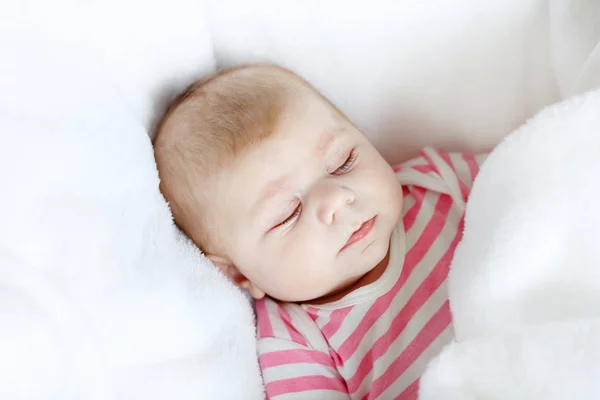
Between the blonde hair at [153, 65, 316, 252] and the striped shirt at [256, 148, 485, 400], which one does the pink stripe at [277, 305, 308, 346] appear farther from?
the blonde hair at [153, 65, 316, 252]

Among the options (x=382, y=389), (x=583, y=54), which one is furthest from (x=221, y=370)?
(x=583, y=54)

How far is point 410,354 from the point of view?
874mm

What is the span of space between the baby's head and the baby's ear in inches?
0.4

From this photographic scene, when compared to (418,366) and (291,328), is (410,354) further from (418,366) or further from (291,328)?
(291,328)

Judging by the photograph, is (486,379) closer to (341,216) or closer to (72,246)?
(341,216)

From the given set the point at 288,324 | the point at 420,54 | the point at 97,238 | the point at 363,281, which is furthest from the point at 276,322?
the point at 420,54

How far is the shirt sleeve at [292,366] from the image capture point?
0.89 meters

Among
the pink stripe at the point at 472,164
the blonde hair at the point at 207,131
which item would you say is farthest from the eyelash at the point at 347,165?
the pink stripe at the point at 472,164

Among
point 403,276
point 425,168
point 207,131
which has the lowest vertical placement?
point 403,276

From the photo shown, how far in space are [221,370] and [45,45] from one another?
0.45 meters

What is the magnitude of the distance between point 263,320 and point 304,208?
0.70 feet

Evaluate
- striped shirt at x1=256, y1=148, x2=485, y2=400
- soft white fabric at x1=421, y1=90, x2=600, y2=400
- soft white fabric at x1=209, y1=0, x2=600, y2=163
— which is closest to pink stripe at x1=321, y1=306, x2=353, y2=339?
striped shirt at x1=256, y1=148, x2=485, y2=400

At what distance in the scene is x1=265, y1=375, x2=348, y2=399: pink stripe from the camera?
0.89 metres

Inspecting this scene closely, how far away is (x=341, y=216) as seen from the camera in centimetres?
85
